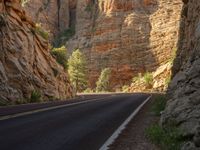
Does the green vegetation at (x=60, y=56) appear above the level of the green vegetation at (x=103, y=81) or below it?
above

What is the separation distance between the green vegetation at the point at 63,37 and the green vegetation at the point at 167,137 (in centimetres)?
9699

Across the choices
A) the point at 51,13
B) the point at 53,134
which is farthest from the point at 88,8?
the point at 53,134

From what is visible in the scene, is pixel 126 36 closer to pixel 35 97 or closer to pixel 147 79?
pixel 147 79

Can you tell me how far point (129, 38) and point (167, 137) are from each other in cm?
8532

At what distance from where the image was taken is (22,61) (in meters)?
30.3

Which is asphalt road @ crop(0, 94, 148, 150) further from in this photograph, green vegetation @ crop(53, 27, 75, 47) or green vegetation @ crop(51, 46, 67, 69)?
green vegetation @ crop(53, 27, 75, 47)

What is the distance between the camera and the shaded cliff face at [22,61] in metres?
27.8

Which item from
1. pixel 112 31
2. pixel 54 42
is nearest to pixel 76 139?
pixel 112 31

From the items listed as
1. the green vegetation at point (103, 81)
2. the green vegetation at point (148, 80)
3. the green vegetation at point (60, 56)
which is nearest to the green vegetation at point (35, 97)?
the green vegetation at point (60, 56)

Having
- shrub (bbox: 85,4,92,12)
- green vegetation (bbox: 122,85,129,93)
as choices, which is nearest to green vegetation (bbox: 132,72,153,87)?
green vegetation (bbox: 122,85,129,93)

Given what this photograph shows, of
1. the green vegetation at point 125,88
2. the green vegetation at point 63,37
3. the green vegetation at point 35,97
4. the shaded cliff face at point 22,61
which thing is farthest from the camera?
the green vegetation at point 63,37

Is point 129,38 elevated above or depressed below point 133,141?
above

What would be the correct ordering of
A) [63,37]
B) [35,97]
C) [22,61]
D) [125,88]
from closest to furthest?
[35,97] < [22,61] < [125,88] < [63,37]

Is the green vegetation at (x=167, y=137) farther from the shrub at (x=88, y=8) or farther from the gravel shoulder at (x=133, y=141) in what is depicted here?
the shrub at (x=88, y=8)
